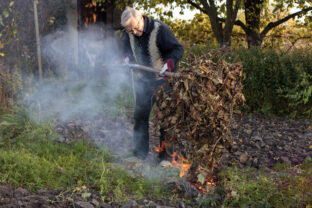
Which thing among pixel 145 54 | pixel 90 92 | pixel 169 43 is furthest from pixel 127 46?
pixel 90 92

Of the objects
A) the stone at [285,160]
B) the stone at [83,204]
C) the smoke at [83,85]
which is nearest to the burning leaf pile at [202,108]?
the stone at [83,204]

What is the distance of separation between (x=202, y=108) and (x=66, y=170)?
1.68 m

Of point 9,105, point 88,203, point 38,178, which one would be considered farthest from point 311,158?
point 9,105

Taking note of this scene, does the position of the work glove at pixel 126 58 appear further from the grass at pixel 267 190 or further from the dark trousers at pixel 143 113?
the grass at pixel 267 190

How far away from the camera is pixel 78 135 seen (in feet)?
16.8

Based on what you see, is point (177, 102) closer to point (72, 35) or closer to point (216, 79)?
point (216, 79)

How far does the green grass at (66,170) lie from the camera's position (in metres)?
3.41

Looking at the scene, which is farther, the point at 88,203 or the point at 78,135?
the point at 78,135

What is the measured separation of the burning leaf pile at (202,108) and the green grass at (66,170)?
0.65m

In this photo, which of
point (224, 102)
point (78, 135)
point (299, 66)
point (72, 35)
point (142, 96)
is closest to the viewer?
point (224, 102)

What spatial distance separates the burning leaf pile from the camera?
3.01 metres

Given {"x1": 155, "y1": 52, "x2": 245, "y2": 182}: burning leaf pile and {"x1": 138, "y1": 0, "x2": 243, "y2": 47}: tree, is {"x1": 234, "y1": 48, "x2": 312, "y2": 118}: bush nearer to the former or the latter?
{"x1": 138, "y1": 0, "x2": 243, "y2": 47}: tree

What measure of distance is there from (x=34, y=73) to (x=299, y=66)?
5585 mm

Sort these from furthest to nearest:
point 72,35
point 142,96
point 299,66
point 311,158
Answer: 1. point 72,35
2. point 299,66
3. point 311,158
4. point 142,96
